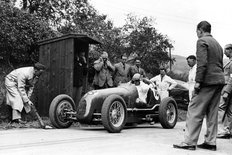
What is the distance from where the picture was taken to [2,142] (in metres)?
7.34

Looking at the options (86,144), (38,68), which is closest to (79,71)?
(38,68)

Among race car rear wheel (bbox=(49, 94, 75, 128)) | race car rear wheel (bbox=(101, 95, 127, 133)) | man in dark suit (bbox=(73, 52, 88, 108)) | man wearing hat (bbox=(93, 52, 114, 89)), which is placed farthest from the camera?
man in dark suit (bbox=(73, 52, 88, 108))

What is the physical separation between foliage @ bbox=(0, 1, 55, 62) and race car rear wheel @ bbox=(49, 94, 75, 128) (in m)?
8.65

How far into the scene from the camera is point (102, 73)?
1238 centimetres

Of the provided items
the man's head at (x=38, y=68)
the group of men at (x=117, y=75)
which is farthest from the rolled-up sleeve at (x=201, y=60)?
the group of men at (x=117, y=75)

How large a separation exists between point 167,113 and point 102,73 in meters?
2.38

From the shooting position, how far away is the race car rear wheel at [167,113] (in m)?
11.1

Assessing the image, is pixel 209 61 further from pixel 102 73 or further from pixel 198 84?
pixel 102 73

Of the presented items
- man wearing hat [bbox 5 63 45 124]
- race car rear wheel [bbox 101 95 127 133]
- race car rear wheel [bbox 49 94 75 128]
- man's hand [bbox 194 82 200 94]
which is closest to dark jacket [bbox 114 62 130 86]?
race car rear wheel [bbox 49 94 75 128]

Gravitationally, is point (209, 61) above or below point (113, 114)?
above

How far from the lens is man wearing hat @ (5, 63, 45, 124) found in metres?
10.8

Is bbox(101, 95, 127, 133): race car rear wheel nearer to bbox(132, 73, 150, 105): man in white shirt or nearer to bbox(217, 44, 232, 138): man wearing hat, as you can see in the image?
bbox(132, 73, 150, 105): man in white shirt

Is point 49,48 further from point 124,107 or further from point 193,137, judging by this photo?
point 193,137

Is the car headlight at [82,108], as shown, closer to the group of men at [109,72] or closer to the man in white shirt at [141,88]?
the man in white shirt at [141,88]
